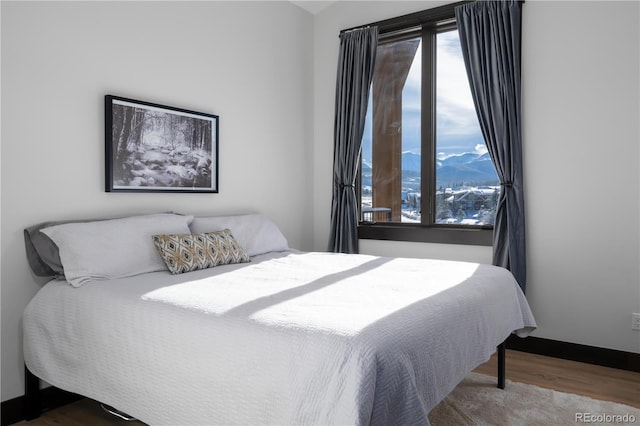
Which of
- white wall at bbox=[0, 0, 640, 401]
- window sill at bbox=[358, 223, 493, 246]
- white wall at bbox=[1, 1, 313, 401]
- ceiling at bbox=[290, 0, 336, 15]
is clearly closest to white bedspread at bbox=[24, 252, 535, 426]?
white wall at bbox=[1, 1, 313, 401]

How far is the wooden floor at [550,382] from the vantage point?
2.38m

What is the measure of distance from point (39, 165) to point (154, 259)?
74 cm

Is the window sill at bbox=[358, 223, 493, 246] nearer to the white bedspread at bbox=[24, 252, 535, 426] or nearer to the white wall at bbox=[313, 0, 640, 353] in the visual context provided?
the white wall at bbox=[313, 0, 640, 353]

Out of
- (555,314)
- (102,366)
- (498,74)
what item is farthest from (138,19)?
(555,314)

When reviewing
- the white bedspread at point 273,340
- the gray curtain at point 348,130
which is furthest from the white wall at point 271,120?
the white bedspread at point 273,340

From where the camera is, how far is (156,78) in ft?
10.0

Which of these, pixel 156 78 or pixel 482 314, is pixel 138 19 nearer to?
pixel 156 78

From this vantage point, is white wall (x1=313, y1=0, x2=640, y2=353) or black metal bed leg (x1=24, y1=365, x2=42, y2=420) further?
white wall (x1=313, y1=0, x2=640, y2=353)

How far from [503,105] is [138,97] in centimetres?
245

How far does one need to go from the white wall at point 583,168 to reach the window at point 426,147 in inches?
16.8

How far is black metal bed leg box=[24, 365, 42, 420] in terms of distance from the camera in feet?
7.72

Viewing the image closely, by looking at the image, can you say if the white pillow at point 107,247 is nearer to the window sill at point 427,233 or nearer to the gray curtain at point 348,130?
the gray curtain at point 348,130

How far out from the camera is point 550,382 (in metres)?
2.82

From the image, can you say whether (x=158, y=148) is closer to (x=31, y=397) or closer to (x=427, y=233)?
(x=31, y=397)
